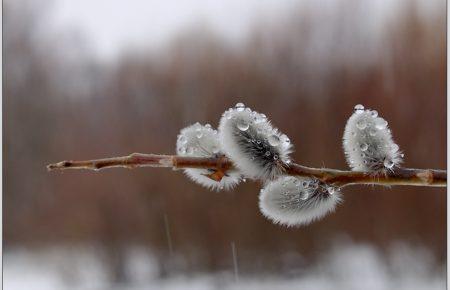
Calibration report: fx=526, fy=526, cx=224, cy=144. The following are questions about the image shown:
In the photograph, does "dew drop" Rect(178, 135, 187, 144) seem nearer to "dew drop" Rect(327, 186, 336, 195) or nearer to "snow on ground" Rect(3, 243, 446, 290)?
"dew drop" Rect(327, 186, 336, 195)

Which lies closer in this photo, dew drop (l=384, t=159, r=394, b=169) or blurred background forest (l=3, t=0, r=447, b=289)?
dew drop (l=384, t=159, r=394, b=169)

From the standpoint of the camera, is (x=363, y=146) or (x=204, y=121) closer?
(x=363, y=146)

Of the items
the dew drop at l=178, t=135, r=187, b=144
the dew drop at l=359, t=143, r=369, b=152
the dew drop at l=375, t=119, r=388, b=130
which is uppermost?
the dew drop at l=178, t=135, r=187, b=144

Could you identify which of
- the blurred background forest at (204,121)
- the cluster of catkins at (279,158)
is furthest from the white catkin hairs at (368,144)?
the blurred background forest at (204,121)

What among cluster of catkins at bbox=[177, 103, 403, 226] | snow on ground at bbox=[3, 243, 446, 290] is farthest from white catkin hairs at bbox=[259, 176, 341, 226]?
snow on ground at bbox=[3, 243, 446, 290]

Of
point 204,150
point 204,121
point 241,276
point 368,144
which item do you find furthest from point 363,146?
point 241,276

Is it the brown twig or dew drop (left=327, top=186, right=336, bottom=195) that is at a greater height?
the brown twig

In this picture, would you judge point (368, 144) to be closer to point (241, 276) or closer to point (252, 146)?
point (252, 146)

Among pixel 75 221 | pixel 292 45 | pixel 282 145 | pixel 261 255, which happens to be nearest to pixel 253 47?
pixel 292 45
